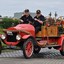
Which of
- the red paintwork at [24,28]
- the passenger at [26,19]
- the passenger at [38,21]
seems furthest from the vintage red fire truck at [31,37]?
the passenger at [26,19]

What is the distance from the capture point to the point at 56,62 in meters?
16.7

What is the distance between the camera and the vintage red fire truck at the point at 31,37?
1802 cm

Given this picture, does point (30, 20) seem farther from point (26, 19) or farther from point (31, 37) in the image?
point (31, 37)

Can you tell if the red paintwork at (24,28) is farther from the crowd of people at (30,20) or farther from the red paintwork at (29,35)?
the crowd of people at (30,20)

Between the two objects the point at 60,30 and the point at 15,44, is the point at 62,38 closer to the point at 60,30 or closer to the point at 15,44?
the point at 60,30

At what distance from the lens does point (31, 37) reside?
18.3m

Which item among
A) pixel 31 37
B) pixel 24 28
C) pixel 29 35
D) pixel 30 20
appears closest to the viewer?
pixel 29 35

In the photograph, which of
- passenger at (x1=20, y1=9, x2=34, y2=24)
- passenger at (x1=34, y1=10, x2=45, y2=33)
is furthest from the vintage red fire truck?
passenger at (x1=20, y1=9, x2=34, y2=24)

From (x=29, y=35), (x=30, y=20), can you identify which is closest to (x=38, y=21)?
(x=30, y=20)

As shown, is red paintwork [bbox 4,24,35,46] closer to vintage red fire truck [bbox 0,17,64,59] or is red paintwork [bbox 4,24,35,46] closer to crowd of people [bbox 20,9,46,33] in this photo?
vintage red fire truck [bbox 0,17,64,59]

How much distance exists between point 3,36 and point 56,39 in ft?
9.69

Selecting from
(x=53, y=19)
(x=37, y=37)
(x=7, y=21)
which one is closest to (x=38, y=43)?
(x=37, y=37)

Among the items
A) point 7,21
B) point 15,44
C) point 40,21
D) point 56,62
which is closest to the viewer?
point 56,62

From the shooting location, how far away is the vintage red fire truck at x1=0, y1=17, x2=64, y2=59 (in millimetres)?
18016
